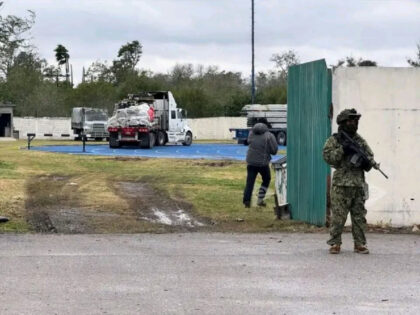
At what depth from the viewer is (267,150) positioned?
1423 centimetres

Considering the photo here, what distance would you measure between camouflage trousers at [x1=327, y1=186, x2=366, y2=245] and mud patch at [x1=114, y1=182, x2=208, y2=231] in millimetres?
3122

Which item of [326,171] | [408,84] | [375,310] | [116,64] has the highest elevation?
[116,64]

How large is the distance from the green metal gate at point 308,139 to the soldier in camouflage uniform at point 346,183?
6.48 feet

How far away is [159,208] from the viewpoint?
14234 mm

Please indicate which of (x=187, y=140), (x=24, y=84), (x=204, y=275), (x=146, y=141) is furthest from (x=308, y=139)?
(x=24, y=84)

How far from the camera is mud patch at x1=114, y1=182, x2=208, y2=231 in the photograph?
40.4ft

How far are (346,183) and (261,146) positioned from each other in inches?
203

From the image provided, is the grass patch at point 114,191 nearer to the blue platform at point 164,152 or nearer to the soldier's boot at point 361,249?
the soldier's boot at point 361,249

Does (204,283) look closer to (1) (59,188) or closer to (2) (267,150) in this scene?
(2) (267,150)

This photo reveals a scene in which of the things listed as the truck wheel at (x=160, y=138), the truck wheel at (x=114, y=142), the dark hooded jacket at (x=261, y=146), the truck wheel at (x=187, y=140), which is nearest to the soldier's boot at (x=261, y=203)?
the dark hooded jacket at (x=261, y=146)

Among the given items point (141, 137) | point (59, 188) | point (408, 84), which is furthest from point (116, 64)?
point (408, 84)

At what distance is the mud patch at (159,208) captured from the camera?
1232cm

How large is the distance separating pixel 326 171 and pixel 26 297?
5.72 metres

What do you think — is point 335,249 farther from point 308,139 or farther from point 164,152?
point 164,152
